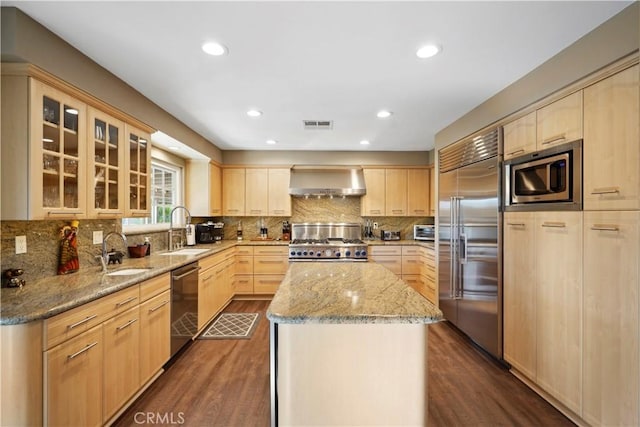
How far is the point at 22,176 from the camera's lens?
1645 mm

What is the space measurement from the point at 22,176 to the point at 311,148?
370 cm

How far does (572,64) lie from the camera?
1.90m

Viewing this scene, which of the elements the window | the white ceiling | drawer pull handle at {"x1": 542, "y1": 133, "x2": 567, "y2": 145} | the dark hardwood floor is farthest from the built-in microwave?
the window

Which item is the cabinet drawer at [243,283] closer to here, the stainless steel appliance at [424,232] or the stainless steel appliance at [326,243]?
the stainless steel appliance at [326,243]

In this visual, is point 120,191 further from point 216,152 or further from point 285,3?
point 216,152

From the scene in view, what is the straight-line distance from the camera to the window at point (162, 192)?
12.7 ft

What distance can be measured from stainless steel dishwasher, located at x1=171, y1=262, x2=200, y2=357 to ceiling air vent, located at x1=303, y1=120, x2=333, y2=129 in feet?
6.88

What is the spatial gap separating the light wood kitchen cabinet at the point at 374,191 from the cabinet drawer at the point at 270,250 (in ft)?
5.27

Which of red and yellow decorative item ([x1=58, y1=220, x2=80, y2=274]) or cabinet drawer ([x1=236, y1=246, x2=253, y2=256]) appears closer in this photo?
red and yellow decorative item ([x1=58, y1=220, x2=80, y2=274])

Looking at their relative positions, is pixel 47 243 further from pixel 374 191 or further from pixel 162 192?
pixel 374 191

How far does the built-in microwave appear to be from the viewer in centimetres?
190

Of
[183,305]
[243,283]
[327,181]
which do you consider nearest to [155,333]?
[183,305]

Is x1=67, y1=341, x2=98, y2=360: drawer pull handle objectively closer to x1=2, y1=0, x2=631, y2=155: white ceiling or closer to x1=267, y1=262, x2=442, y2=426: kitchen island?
x1=267, y1=262, x2=442, y2=426: kitchen island

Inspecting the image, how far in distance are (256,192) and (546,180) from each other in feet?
13.3
